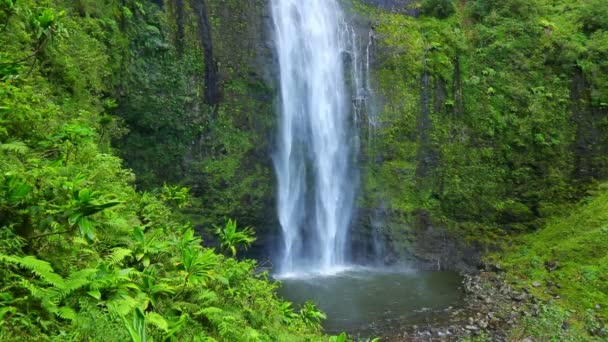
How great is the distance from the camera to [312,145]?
57.5 ft

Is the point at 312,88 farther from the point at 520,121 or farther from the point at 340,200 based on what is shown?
the point at 520,121

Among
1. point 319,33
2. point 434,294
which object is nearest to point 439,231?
point 434,294

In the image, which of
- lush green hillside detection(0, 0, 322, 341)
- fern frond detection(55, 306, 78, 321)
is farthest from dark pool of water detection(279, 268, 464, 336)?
fern frond detection(55, 306, 78, 321)

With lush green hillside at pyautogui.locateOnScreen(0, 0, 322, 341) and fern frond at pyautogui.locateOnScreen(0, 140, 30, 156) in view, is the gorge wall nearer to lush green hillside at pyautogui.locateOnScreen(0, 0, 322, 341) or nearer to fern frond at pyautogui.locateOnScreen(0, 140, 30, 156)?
lush green hillside at pyautogui.locateOnScreen(0, 0, 322, 341)

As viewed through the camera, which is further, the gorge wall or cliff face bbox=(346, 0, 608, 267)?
cliff face bbox=(346, 0, 608, 267)

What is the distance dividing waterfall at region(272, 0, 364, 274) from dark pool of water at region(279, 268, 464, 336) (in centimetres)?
186

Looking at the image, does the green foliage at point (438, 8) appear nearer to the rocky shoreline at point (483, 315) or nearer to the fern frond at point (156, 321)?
the rocky shoreline at point (483, 315)

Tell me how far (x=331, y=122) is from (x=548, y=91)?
9814mm

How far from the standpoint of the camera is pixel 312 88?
1759 cm

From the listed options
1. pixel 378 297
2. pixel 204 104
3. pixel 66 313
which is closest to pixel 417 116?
pixel 378 297

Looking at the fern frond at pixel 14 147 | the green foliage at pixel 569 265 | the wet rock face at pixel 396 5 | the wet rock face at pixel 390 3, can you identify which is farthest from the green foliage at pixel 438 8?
the fern frond at pixel 14 147

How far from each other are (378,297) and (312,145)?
6930 millimetres

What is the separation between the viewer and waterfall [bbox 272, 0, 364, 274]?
17.1 m

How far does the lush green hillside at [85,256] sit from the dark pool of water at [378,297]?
15.7 feet
